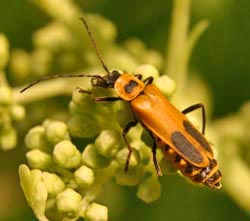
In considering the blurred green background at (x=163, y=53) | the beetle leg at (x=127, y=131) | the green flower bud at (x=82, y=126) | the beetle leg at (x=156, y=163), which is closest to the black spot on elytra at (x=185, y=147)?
the beetle leg at (x=156, y=163)

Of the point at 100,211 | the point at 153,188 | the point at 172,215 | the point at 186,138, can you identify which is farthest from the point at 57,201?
the point at 172,215

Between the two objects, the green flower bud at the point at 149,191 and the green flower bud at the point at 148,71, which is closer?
the green flower bud at the point at 149,191

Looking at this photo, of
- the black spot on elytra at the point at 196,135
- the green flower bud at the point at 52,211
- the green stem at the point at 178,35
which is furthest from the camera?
the green stem at the point at 178,35

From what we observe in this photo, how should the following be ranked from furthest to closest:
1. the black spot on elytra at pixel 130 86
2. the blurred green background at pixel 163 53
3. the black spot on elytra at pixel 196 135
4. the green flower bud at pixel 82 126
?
the blurred green background at pixel 163 53, the black spot on elytra at pixel 130 86, the black spot on elytra at pixel 196 135, the green flower bud at pixel 82 126

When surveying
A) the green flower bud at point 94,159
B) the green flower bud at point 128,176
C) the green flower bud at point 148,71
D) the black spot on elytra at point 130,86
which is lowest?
the green flower bud at point 128,176

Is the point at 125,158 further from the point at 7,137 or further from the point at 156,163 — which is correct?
the point at 7,137

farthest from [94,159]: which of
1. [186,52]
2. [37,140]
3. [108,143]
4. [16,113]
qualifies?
[186,52]

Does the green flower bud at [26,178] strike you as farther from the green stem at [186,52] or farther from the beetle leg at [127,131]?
the green stem at [186,52]

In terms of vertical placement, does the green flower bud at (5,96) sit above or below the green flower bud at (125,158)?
below
